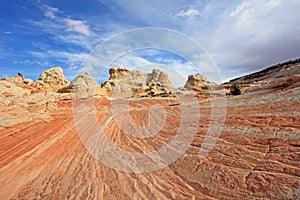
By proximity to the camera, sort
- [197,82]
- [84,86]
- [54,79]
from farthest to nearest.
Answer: [197,82], [54,79], [84,86]

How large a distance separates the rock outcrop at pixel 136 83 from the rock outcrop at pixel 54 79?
27.2 feet

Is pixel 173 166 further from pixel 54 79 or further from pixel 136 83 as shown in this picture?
pixel 136 83

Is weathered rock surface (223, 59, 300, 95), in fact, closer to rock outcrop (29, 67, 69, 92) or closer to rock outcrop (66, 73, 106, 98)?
rock outcrop (66, 73, 106, 98)

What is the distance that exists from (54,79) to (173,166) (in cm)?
3435

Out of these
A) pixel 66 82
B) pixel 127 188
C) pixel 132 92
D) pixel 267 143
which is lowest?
pixel 127 188

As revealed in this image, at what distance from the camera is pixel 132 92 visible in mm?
41969

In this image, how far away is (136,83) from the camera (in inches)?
1975

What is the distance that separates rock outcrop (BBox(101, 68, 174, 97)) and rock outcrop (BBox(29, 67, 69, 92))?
8.29 metres

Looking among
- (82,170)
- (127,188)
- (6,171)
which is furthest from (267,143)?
(6,171)

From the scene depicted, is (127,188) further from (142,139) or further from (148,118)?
(148,118)

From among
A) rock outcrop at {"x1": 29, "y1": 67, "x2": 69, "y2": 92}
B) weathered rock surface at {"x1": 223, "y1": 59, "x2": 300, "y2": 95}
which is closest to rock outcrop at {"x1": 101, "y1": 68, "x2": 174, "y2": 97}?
rock outcrop at {"x1": 29, "y1": 67, "x2": 69, "y2": 92}

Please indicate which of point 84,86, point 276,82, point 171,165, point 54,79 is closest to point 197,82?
point 84,86

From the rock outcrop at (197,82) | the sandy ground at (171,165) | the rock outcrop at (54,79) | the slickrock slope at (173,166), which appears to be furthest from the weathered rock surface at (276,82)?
the rock outcrop at (54,79)

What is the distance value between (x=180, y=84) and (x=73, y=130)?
145 ft
